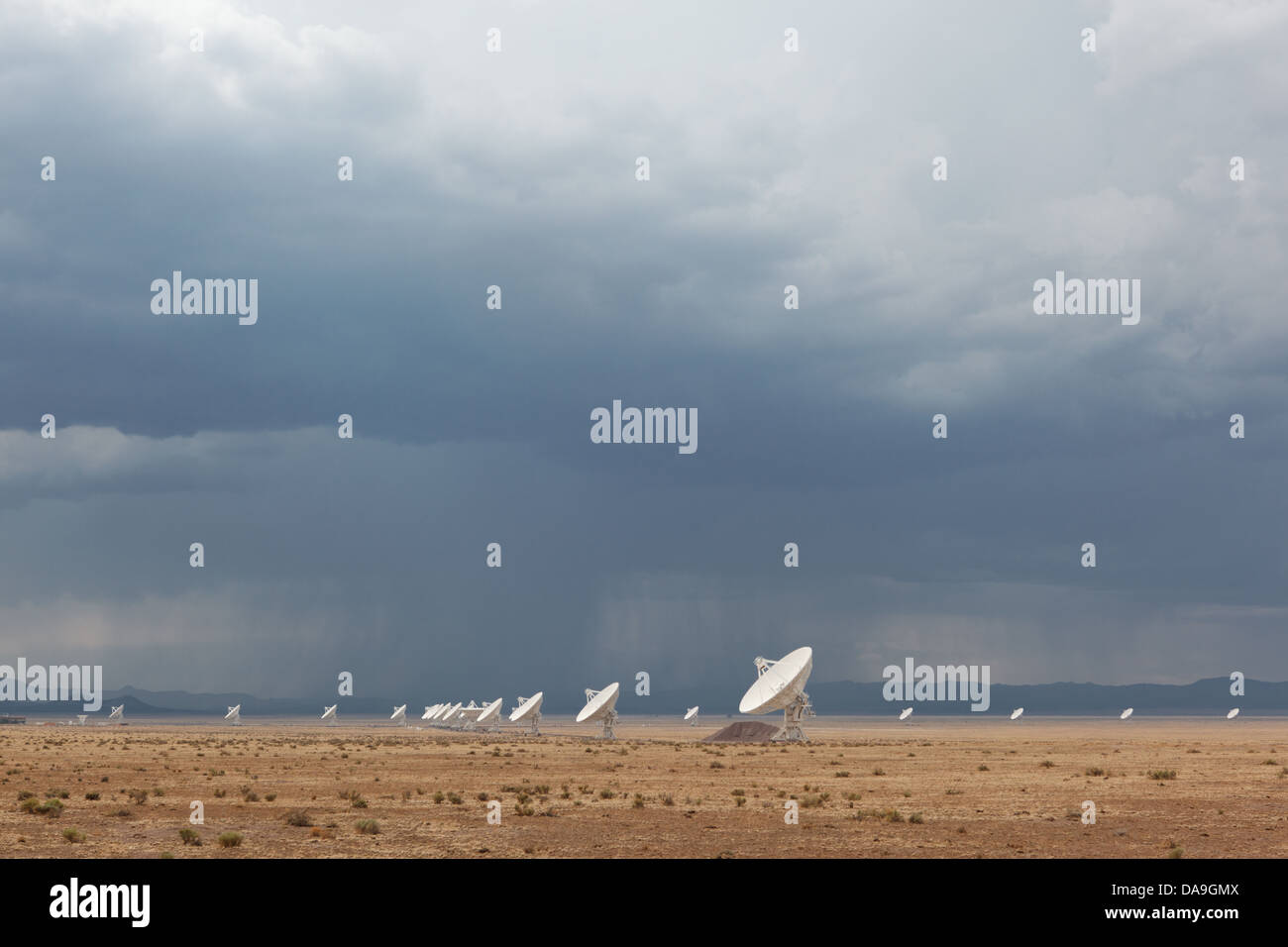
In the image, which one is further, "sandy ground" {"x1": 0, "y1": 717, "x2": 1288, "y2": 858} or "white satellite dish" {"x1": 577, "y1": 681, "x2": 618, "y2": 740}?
"white satellite dish" {"x1": 577, "y1": 681, "x2": 618, "y2": 740}

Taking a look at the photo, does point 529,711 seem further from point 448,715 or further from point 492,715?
point 448,715

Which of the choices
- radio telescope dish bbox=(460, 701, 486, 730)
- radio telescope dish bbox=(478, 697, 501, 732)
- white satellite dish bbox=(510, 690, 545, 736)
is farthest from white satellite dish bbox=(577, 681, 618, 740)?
radio telescope dish bbox=(460, 701, 486, 730)

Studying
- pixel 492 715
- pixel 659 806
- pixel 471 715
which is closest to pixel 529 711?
pixel 492 715

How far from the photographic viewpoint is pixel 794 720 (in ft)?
301

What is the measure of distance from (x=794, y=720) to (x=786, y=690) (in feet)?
26.7

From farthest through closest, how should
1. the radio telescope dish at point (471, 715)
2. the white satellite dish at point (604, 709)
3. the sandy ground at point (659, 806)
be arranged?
the radio telescope dish at point (471, 715)
the white satellite dish at point (604, 709)
the sandy ground at point (659, 806)

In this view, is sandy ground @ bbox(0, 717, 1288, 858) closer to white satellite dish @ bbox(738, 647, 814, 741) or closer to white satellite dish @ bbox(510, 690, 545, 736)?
white satellite dish @ bbox(738, 647, 814, 741)

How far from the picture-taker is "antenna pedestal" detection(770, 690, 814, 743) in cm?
8988

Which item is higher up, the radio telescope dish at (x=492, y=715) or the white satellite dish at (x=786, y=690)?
the white satellite dish at (x=786, y=690)

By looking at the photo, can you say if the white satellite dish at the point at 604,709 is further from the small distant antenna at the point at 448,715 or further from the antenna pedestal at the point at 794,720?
the small distant antenna at the point at 448,715

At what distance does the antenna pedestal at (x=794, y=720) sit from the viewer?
89.9 metres

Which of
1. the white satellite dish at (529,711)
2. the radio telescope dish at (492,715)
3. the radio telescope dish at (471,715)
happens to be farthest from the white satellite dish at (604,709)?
the radio telescope dish at (471,715)
